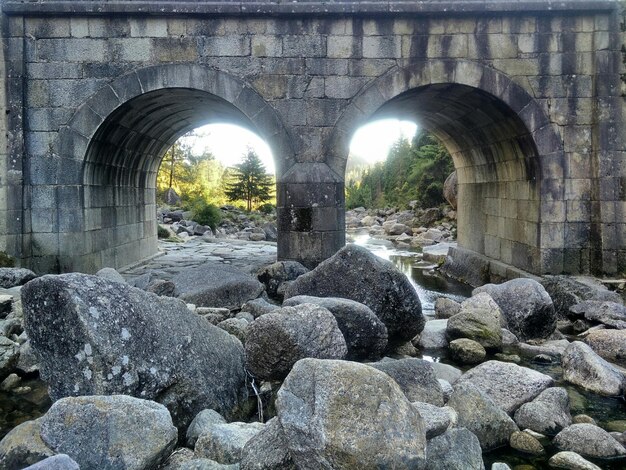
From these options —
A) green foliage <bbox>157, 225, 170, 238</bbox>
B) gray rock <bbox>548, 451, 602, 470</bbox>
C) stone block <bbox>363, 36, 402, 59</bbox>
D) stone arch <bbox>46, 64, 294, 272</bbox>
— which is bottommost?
gray rock <bbox>548, 451, 602, 470</bbox>

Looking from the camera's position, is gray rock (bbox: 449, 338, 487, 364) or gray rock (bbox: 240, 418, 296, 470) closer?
gray rock (bbox: 240, 418, 296, 470)

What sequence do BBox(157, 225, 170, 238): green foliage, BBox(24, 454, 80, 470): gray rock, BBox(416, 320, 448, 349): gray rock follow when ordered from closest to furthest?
BBox(24, 454, 80, 470): gray rock
BBox(416, 320, 448, 349): gray rock
BBox(157, 225, 170, 238): green foliage

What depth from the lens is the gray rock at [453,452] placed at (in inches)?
113

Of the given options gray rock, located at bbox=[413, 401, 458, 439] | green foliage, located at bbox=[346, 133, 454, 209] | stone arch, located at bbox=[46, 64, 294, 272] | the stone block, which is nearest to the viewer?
gray rock, located at bbox=[413, 401, 458, 439]

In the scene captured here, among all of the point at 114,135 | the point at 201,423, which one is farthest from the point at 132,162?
the point at 201,423

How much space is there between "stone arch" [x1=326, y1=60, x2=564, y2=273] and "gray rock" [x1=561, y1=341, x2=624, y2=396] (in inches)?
135

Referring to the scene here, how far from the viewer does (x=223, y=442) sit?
9.93 feet

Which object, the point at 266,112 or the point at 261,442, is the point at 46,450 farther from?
the point at 266,112

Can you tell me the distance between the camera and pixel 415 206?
25.4 metres

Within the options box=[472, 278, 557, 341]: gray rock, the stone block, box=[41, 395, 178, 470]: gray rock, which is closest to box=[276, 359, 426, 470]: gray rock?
box=[41, 395, 178, 470]: gray rock

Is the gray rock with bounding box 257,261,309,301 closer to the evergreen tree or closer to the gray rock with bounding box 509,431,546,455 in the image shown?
the gray rock with bounding box 509,431,546,455

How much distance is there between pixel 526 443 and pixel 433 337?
234cm

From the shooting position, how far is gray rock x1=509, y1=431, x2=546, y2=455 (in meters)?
3.49

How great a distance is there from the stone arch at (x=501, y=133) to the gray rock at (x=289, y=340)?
14.9 ft
